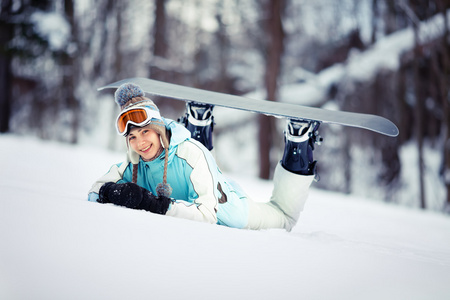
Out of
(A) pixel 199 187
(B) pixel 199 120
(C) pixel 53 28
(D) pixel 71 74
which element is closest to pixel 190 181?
(A) pixel 199 187

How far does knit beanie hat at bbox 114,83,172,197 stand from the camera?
77.0 inches

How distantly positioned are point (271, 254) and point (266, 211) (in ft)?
3.42

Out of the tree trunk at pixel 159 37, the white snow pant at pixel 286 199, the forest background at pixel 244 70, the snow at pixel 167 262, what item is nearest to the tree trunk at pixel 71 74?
the forest background at pixel 244 70

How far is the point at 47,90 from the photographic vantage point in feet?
34.8

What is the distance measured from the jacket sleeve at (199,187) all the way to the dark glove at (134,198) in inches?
1.9

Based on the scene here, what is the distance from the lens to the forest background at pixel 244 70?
8.30m

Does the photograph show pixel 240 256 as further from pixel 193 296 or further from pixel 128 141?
pixel 128 141

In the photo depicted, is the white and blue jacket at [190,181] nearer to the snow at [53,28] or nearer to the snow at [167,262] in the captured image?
the snow at [167,262]

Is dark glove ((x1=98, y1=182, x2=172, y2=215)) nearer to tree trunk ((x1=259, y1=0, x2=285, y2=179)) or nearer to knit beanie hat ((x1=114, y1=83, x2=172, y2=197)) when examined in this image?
knit beanie hat ((x1=114, y1=83, x2=172, y2=197))

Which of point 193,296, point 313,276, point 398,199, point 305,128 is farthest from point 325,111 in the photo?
point 398,199

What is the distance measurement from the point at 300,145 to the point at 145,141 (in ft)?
3.09

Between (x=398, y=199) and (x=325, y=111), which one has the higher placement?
(x=325, y=111)

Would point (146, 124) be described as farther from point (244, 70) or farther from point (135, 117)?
point (244, 70)

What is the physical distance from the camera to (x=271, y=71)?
7.45 meters
